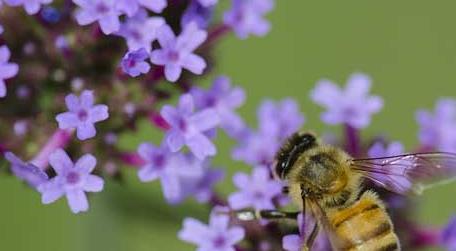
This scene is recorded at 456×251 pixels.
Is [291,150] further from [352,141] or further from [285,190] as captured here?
[352,141]

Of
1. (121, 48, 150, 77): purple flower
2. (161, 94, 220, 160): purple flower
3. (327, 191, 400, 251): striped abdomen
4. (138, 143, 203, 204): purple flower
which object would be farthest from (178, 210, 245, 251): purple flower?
(121, 48, 150, 77): purple flower

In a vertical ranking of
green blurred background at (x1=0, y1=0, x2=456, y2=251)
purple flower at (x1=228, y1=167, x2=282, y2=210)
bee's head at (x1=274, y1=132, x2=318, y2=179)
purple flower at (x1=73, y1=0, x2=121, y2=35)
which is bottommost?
bee's head at (x1=274, y1=132, x2=318, y2=179)

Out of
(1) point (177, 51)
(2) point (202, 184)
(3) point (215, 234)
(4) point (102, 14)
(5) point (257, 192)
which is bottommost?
(3) point (215, 234)

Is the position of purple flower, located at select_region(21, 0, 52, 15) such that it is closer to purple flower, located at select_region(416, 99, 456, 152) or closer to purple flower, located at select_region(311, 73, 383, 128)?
purple flower, located at select_region(311, 73, 383, 128)

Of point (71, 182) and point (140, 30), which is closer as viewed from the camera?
point (71, 182)

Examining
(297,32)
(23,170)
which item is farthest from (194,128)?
(297,32)

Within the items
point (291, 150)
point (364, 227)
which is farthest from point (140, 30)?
point (364, 227)

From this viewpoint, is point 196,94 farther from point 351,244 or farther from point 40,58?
point 351,244
